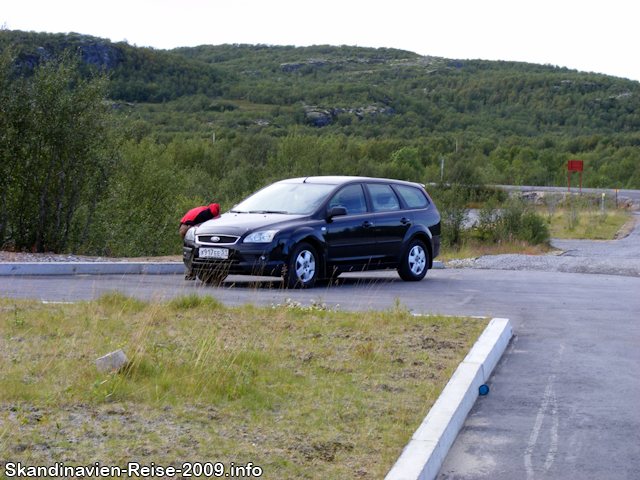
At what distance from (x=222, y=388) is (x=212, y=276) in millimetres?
6937

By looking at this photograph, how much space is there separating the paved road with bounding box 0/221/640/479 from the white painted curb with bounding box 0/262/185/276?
619mm

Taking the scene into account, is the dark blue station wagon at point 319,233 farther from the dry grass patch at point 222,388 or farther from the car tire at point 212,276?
the dry grass patch at point 222,388

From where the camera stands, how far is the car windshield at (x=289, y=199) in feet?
40.4

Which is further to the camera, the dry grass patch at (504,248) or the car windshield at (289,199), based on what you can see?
the dry grass patch at (504,248)

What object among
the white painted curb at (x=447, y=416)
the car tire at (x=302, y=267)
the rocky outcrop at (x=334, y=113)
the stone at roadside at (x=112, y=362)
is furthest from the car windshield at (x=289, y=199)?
the rocky outcrop at (x=334, y=113)

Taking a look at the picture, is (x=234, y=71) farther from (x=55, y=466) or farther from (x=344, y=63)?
(x=55, y=466)

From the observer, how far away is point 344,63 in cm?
19750

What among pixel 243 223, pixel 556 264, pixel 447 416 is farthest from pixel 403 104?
pixel 447 416

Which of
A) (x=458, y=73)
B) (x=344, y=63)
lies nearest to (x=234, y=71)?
(x=344, y=63)

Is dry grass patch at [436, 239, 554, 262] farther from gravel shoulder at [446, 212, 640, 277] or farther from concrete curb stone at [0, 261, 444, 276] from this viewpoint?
concrete curb stone at [0, 261, 444, 276]

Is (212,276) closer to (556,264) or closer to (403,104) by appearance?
(556,264)

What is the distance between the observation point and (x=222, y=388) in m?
4.89

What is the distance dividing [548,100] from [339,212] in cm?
15412

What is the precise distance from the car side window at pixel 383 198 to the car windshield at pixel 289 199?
851 millimetres
